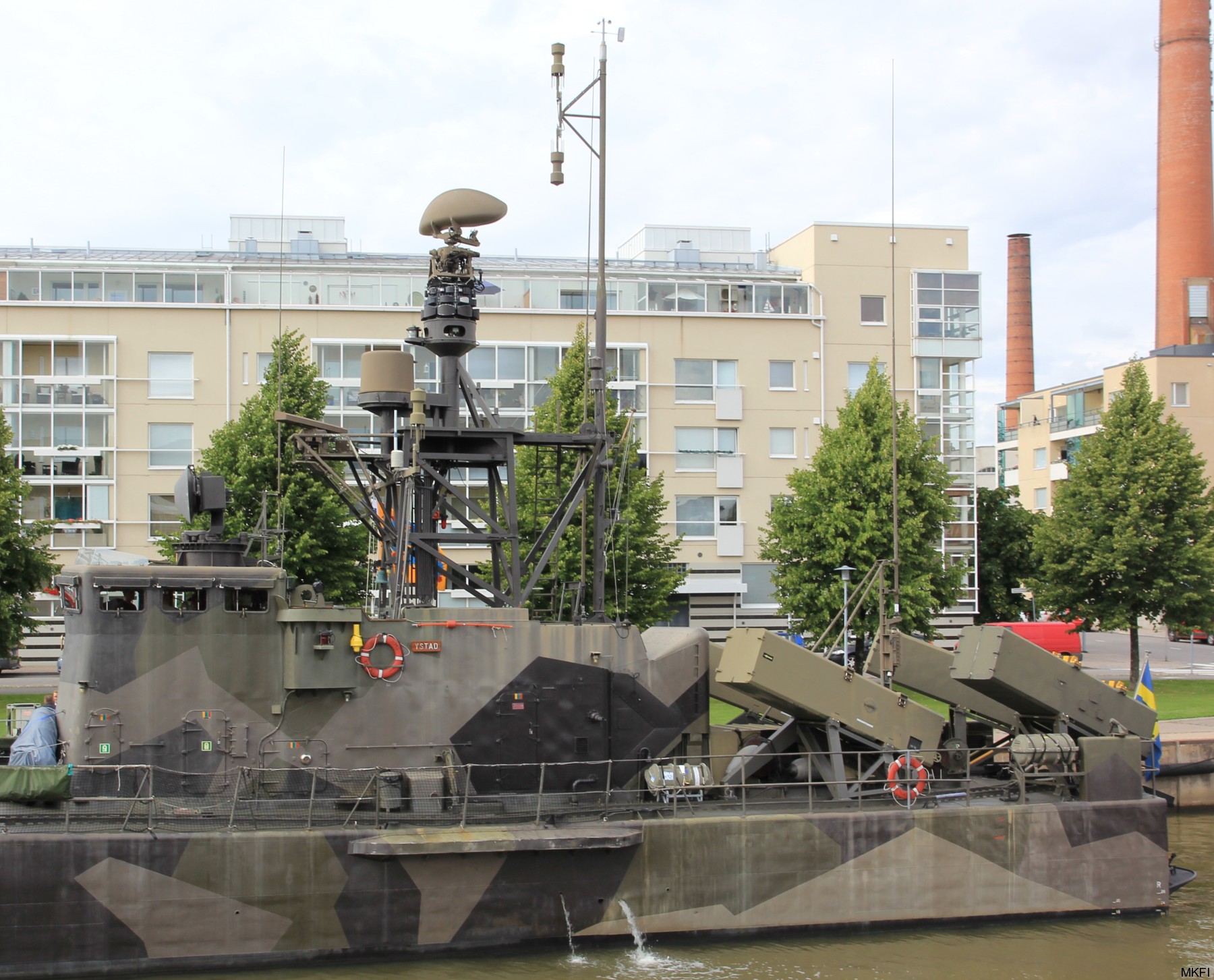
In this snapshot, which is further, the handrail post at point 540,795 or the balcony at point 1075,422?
the balcony at point 1075,422

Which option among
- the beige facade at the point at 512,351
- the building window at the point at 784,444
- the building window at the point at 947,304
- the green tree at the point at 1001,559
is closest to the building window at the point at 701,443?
the beige facade at the point at 512,351

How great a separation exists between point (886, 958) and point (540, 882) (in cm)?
424

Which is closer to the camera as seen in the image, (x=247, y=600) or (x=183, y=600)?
(x=183, y=600)

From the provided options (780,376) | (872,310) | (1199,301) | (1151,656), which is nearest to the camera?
(780,376)

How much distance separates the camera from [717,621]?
144 ft

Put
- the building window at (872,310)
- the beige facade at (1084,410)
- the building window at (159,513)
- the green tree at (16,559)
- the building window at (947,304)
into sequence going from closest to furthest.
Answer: the green tree at (16,559), the building window at (159,513), the building window at (872,310), the building window at (947,304), the beige facade at (1084,410)

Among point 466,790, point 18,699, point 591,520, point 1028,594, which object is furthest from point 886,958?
point 1028,594

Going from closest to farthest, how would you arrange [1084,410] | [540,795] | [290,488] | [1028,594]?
[540,795]
[290,488]
[1028,594]
[1084,410]

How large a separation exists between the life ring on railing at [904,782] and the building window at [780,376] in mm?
29147

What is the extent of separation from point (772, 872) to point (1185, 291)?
54715mm

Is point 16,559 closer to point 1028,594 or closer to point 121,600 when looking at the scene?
point 121,600

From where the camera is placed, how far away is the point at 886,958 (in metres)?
14.3

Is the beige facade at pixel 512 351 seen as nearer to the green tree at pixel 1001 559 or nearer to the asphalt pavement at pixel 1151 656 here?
the green tree at pixel 1001 559

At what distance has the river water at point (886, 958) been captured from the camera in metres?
13.4
